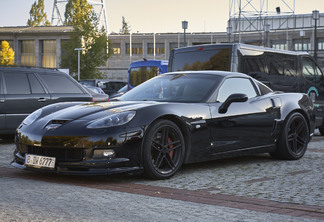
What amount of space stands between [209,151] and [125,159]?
1.34 meters

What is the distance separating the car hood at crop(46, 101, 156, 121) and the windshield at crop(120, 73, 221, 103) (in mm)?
595

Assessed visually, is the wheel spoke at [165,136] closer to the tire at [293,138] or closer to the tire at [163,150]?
the tire at [163,150]

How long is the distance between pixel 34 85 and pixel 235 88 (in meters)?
4.84

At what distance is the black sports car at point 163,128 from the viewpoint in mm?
6312

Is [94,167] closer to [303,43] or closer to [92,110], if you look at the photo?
[92,110]

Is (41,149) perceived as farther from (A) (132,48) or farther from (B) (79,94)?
(A) (132,48)

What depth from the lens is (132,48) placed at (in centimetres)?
9481

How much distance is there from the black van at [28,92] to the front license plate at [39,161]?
14.7 ft

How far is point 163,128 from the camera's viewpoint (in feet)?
22.0

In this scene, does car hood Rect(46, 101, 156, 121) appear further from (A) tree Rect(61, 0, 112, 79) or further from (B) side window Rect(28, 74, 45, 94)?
(A) tree Rect(61, 0, 112, 79)

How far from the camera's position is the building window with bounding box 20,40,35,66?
293 ft

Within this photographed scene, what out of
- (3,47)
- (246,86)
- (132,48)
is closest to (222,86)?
(246,86)

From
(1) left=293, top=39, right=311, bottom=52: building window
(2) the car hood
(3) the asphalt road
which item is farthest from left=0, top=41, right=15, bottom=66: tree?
(2) the car hood

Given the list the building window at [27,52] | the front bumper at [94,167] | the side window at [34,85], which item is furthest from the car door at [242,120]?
the building window at [27,52]
